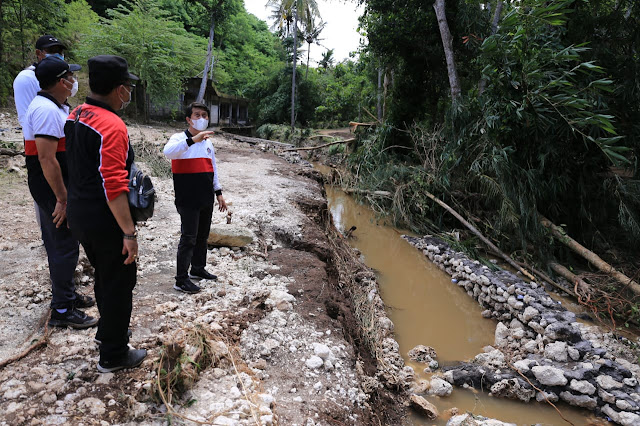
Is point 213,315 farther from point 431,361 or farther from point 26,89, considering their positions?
A: point 431,361

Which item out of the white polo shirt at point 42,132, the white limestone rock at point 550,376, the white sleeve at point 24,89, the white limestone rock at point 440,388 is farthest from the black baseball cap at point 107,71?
the white limestone rock at point 550,376

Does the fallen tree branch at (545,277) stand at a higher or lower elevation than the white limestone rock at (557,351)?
higher

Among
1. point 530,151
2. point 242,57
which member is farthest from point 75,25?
point 530,151

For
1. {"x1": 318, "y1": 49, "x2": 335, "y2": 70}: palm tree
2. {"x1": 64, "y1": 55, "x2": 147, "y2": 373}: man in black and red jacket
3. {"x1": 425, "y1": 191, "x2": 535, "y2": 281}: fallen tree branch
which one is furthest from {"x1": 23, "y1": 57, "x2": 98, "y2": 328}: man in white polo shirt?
{"x1": 318, "y1": 49, "x2": 335, "y2": 70}: palm tree

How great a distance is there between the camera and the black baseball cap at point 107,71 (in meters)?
1.86

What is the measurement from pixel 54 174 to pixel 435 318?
15.9 ft

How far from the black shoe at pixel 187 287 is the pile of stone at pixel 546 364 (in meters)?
2.68

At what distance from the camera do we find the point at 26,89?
8.68ft

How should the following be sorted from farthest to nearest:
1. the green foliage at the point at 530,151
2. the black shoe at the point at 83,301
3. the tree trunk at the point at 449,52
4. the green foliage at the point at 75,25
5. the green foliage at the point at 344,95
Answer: the green foliage at the point at 344,95 < the green foliage at the point at 75,25 < the tree trunk at the point at 449,52 < the green foliage at the point at 530,151 < the black shoe at the point at 83,301

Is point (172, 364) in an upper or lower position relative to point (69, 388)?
upper

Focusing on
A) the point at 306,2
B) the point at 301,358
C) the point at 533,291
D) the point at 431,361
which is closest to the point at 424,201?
the point at 533,291

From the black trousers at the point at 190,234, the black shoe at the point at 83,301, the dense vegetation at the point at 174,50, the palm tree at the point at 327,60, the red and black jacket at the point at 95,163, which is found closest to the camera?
the red and black jacket at the point at 95,163

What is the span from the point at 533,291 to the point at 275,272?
12.3ft

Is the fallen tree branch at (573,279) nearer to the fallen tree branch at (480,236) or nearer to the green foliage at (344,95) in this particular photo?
the fallen tree branch at (480,236)
